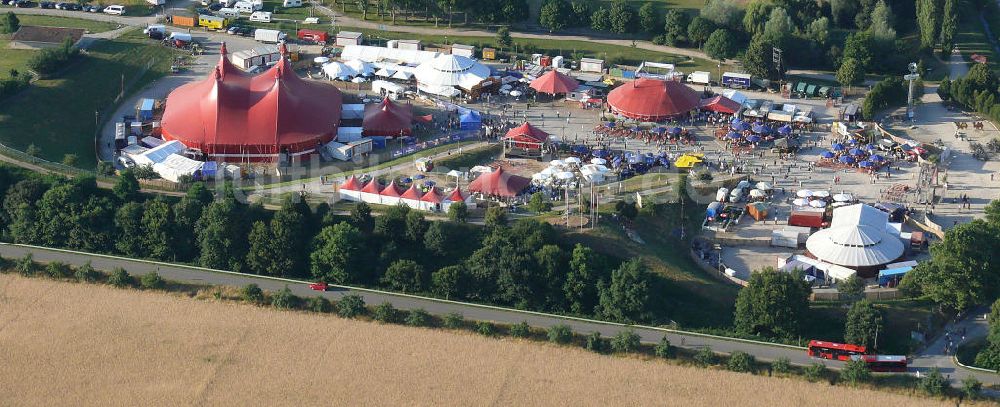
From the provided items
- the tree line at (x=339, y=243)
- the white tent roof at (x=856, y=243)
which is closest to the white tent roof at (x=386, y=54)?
the tree line at (x=339, y=243)

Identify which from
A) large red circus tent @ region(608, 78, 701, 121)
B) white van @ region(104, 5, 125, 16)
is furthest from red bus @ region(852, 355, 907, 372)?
white van @ region(104, 5, 125, 16)

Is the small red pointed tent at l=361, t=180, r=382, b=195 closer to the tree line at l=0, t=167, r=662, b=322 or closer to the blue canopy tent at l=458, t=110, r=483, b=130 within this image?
the tree line at l=0, t=167, r=662, b=322

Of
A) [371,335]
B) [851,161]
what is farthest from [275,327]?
[851,161]

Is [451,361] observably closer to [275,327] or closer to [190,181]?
[275,327]

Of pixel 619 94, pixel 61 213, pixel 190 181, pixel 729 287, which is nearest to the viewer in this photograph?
pixel 729 287

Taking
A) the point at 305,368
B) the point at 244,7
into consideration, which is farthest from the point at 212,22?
the point at 305,368

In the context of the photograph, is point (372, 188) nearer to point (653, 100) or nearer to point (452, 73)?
point (452, 73)
